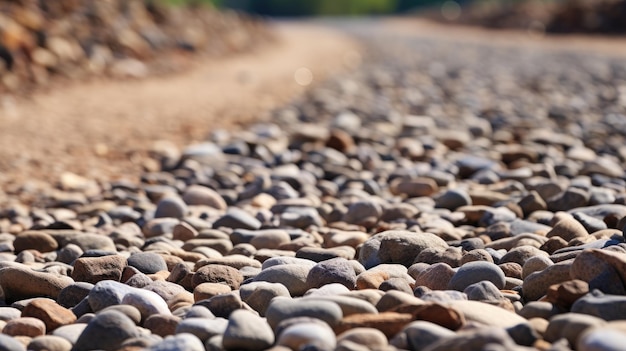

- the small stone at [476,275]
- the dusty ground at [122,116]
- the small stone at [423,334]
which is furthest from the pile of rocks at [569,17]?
the small stone at [423,334]

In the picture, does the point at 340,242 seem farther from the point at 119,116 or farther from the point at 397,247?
the point at 119,116

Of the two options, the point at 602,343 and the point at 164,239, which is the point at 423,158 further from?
the point at 602,343

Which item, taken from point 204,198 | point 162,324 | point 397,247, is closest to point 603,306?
→ point 397,247

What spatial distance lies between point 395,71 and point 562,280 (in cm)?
688

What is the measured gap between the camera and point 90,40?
7.21 m

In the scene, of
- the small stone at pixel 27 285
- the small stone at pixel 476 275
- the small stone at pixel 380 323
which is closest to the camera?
the small stone at pixel 380 323

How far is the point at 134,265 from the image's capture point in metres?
2.16

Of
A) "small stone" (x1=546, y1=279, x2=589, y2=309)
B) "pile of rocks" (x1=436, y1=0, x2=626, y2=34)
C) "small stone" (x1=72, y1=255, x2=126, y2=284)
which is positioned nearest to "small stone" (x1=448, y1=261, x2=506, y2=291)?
"small stone" (x1=546, y1=279, x2=589, y2=309)

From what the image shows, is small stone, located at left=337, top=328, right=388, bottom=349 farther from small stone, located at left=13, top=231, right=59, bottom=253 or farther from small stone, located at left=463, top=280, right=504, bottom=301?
small stone, located at left=13, top=231, right=59, bottom=253

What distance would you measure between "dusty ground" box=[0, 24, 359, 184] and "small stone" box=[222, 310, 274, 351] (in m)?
2.24

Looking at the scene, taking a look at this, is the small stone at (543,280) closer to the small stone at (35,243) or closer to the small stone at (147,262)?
the small stone at (147,262)

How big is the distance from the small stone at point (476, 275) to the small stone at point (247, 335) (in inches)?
21.1

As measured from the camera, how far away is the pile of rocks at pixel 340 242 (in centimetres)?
156

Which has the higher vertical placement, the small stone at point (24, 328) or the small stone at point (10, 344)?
the small stone at point (10, 344)
